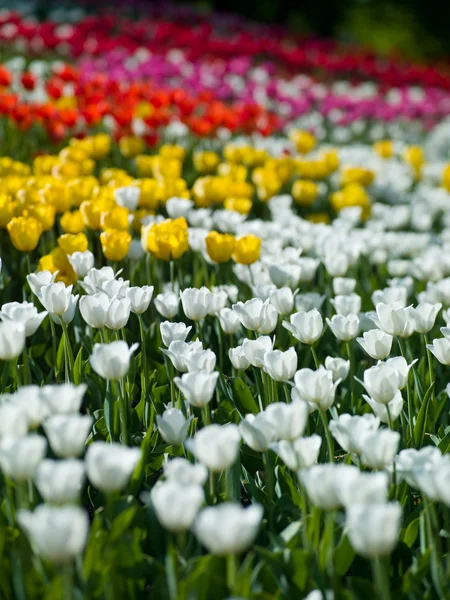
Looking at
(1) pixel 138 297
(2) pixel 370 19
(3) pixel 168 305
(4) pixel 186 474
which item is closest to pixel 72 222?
(3) pixel 168 305

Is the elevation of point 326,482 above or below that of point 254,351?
above

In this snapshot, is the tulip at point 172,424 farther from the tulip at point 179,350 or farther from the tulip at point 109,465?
the tulip at point 109,465

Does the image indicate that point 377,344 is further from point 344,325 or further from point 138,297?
point 138,297

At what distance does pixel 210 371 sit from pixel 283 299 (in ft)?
2.07

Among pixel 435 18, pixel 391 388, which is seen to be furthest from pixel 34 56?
pixel 435 18

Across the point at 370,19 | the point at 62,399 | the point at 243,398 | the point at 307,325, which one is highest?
the point at 62,399

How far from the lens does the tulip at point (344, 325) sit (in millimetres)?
2232

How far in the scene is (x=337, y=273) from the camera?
117 inches

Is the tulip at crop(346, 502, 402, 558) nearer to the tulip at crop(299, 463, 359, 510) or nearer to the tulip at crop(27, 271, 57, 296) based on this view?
the tulip at crop(299, 463, 359, 510)

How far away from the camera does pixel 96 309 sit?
2.03 meters

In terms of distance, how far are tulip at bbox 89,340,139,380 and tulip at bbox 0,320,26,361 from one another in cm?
17

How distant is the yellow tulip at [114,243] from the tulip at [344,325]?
795 millimetres

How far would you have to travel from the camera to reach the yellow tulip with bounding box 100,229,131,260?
2625 millimetres

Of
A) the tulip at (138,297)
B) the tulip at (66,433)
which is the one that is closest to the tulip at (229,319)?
the tulip at (138,297)
